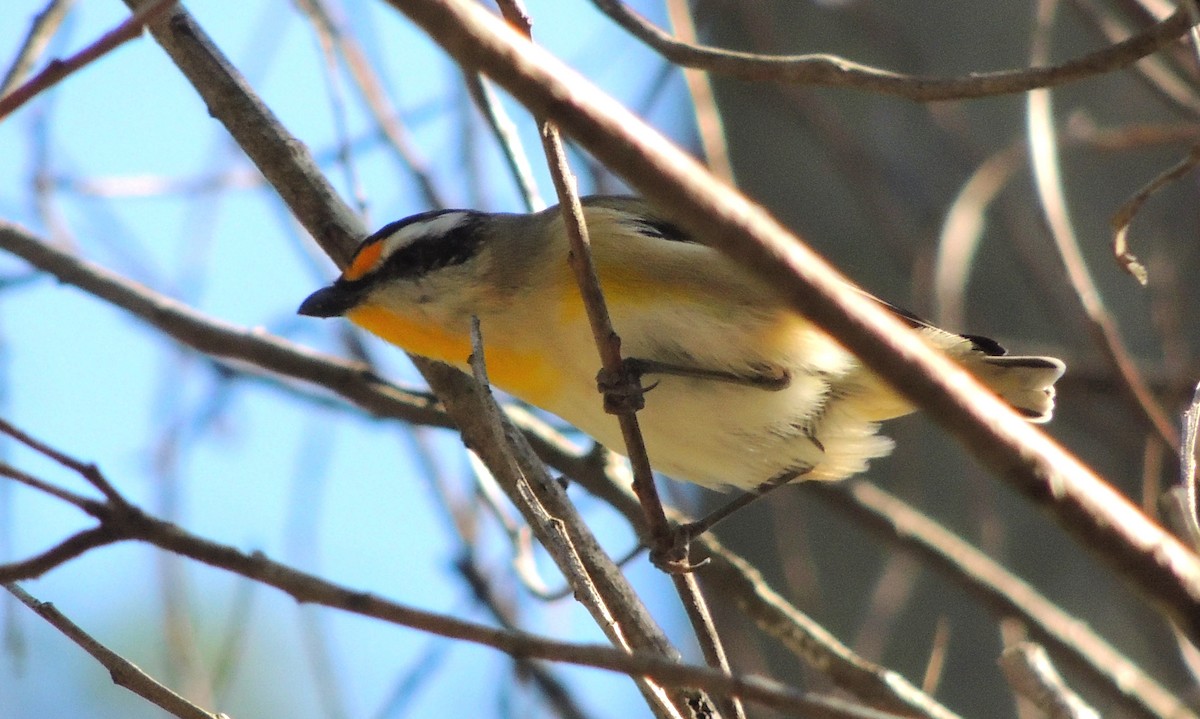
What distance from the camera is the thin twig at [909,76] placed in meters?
1.50

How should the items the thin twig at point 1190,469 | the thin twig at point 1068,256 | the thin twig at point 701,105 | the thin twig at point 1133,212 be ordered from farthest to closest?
the thin twig at point 701,105 → the thin twig at point 1068,256 → the thin twig at point 1133,212 → the thin twig at point 1190,469

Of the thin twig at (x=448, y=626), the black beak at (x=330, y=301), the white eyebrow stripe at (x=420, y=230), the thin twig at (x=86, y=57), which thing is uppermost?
the white eyebrow stripe at (x=420, y=230)

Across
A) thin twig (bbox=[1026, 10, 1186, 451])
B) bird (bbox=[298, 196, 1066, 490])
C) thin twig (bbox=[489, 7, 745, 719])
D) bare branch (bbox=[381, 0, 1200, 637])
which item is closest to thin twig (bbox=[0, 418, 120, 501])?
bare branch (bbox=[381, 0, 1200, 637])

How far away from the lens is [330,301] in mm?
3146

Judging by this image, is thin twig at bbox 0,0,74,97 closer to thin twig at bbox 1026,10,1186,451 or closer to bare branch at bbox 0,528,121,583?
bare branch at bbox 0,528,121,583

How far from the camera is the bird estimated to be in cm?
292

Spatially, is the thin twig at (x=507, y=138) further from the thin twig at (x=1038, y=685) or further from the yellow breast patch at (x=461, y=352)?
the thin twig at (x=1038, y=685)

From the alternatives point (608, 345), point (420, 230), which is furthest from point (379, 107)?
point (608, 345)

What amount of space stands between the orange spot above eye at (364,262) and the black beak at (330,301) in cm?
6

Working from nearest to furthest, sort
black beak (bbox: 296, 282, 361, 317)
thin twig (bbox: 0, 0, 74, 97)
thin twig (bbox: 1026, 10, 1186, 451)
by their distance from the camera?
1. thin twig (bbox: 0, 0, 74, 97)
2. thin twig (bbox: 1026, 10, 1186, 451)
3. black beak (bbox: 296, 282, 361, 317)

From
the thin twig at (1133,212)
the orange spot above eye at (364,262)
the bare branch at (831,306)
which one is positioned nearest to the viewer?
the bare branch at (831,306)

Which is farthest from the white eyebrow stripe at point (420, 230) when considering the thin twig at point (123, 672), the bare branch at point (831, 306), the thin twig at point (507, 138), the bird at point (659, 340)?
the bare branch at point (831, 306)

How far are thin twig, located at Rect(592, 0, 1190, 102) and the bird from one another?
33.6 inches

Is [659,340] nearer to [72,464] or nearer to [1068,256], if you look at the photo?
[1068,256]
